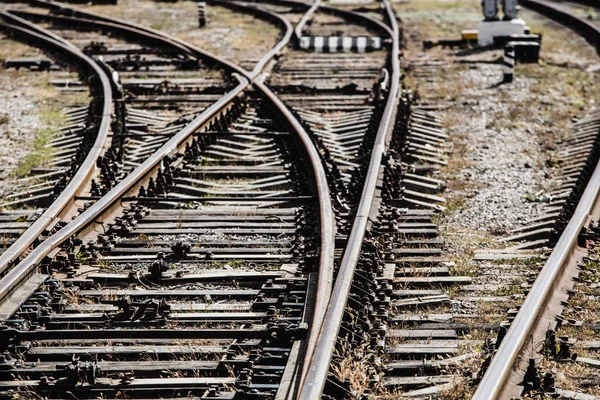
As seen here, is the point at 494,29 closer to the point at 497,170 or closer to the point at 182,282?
the point at 497,170

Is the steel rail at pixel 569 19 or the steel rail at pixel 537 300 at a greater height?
the steel rail at pixel 537 300

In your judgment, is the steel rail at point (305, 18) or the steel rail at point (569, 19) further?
the steel rail at point (569, 19)

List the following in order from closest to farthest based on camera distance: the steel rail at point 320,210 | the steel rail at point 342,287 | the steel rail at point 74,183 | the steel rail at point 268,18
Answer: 1. the steel rail at point 342,287
2. the steel rail at point 320,210
3. the steel rail at point 74,183
4. the steel rail at point 268,18

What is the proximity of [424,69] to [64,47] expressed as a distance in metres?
5.80

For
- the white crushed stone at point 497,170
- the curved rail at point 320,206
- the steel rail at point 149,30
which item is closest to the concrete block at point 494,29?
the white crushed stone at point 497,170

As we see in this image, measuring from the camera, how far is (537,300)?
6.29m

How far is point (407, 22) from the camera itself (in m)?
22.0

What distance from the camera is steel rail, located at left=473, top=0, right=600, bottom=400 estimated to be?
529 centimetres

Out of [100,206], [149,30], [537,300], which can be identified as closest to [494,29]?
[149,30]

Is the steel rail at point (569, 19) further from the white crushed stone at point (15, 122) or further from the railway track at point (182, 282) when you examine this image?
the railway track at point (182, 282)

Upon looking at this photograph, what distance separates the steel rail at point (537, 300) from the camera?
529 cm

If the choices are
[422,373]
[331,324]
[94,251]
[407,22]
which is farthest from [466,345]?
[407,22]

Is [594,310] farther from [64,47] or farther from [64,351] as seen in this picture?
[64,47]

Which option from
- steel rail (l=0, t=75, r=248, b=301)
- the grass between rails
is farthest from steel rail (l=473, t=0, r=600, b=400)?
the grass between rails
